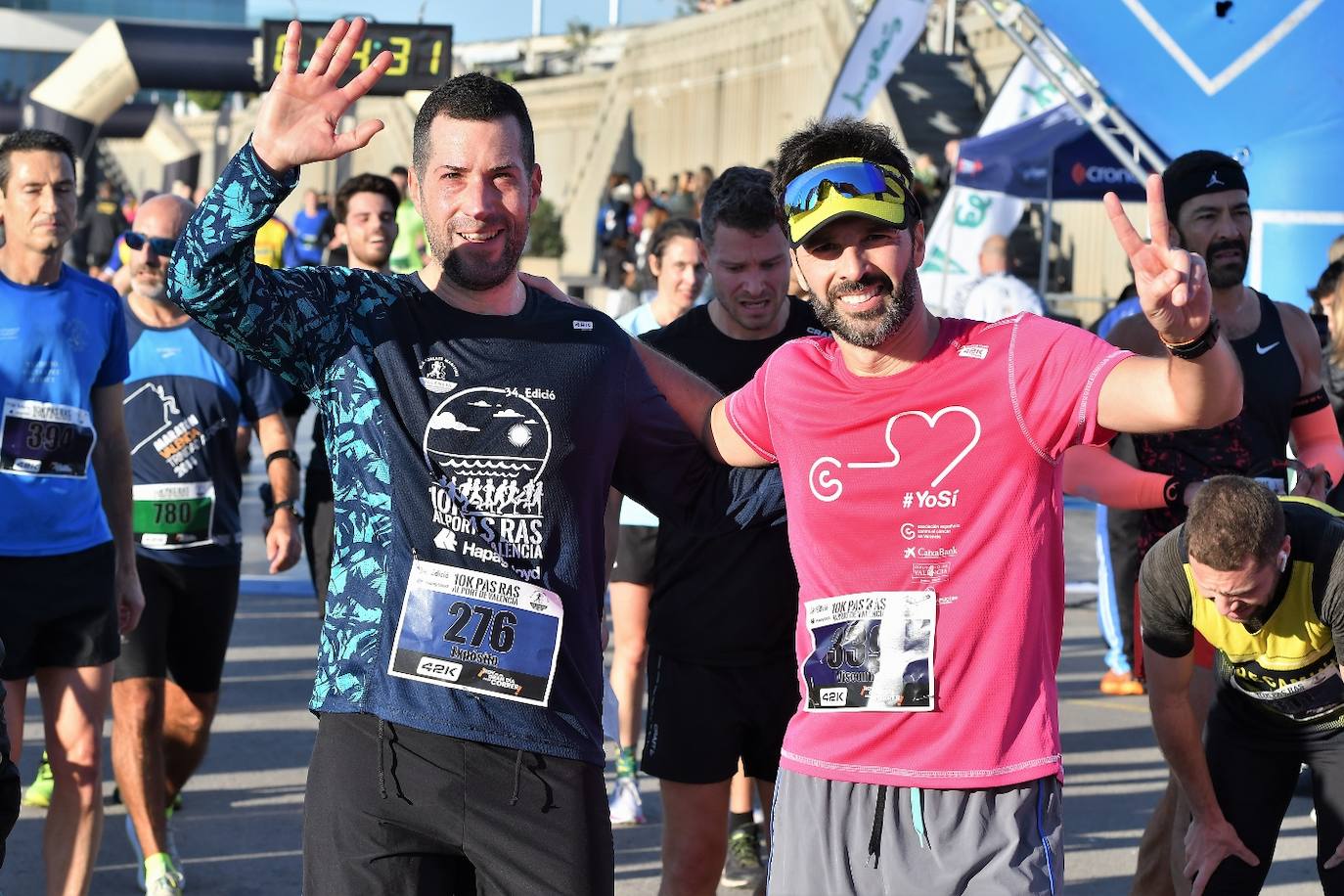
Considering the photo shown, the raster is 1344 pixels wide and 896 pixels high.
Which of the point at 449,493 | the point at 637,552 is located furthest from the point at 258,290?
the point at 637,552

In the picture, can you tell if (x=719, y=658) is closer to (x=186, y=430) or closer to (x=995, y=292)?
(x=186, y=430)

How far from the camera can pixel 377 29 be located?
1852cm

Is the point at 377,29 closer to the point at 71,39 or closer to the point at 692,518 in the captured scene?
the point at 692,518

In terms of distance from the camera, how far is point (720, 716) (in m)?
4.80

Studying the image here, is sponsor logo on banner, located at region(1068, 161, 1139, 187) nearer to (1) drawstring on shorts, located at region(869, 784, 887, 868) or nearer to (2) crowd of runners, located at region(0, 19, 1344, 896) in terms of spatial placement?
(2) crowd of runners, located at region(0, 19, 1344, 896)

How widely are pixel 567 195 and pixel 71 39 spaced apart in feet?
137

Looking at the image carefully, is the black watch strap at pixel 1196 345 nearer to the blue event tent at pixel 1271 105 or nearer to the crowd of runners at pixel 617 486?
the crowd of runners at pixel 617 486

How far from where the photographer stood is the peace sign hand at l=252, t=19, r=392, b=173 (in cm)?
299

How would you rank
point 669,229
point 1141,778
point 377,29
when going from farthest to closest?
point 377,29
point 1141,778
point 669,229

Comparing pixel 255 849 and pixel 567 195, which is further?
pixel 567 195

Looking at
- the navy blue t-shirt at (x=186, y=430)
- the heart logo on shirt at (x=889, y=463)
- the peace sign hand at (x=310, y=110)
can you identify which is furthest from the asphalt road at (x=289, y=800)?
the peace sign hand at (x=310, y=110)

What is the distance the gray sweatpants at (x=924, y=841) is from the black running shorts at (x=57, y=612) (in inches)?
101

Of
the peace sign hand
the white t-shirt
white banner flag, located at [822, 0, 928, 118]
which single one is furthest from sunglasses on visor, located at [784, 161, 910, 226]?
white banner flag, located at [822, 0, 928, 118]

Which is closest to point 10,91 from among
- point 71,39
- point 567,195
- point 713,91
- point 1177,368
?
point 71,39
